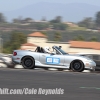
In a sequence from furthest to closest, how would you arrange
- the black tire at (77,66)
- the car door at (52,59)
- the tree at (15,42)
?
the tree at (15,42) < the car door at (52,59) < the black tire at (77,66)

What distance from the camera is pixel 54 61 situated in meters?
18.4

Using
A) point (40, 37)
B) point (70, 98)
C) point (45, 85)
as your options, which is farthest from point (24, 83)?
point (40, 37)

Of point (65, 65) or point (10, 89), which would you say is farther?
point (65, 65)

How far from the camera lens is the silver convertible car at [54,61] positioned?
18.3 metres

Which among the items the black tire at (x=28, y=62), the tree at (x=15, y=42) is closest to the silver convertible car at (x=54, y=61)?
the black tire at (x=28, y=62)

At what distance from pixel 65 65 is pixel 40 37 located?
4883 inches

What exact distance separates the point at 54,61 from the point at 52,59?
13 cm

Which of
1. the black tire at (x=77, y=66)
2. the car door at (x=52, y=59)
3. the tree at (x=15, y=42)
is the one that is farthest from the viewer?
the tree at (x=15, y=42)

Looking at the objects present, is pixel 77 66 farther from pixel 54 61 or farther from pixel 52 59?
pixel 52 59

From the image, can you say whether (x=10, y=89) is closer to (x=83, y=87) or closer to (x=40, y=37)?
(x=83, y=87)

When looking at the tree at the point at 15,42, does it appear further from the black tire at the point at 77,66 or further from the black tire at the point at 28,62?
the black tire at the point at 77,66

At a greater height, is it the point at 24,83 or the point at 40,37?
the point at 40,37

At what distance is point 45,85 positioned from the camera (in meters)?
11.5

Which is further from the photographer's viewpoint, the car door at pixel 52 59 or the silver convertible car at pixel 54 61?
the car door at pixel 52 59
